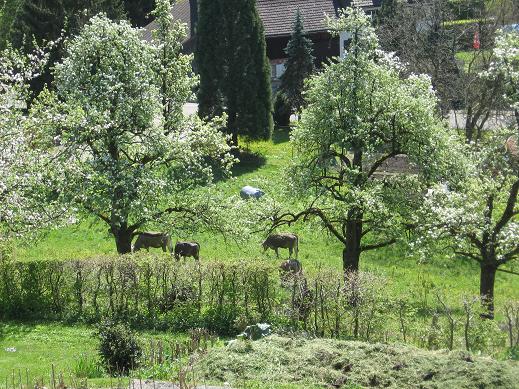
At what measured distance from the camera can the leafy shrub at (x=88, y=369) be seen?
1903cm

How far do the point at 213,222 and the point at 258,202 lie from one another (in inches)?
78.9

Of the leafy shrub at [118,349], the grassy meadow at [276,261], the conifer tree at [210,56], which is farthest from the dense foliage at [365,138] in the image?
the conifer tree at [210,56]

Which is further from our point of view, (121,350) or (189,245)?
(189,245)

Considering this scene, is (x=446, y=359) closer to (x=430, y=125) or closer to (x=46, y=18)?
(x=430, y=125)

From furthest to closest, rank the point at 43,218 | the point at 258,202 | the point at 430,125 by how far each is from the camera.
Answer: the point at 258,202 < the point at 430,125 < the point at 43,218

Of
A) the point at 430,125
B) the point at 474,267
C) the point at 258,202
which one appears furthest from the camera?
the point at 474,267

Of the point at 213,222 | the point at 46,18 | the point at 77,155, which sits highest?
the point at 46,18

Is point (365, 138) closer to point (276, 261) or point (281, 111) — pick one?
point (276, 261)

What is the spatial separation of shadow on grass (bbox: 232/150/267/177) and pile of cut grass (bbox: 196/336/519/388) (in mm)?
22123

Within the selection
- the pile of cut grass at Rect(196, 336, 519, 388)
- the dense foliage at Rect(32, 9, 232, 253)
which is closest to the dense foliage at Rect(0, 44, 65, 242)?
the dense foliage at Rect(32, 9, 232, 253)

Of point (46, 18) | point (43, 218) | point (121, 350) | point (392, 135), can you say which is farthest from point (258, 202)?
point (46, 18)

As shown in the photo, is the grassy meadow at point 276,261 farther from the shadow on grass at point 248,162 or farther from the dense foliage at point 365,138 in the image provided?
the shadow on grass at point 248,162

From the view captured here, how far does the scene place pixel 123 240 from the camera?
2775 centimetres

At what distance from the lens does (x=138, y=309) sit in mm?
24422
